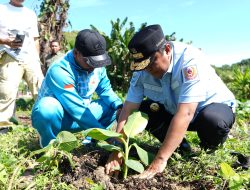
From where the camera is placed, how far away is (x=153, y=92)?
2834 millimetres

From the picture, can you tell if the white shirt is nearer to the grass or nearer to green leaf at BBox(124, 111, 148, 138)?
the grass

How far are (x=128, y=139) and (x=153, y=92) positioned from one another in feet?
1.59

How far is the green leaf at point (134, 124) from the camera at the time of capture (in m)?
2.53

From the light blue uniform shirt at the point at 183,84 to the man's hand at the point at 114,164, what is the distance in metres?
0.47

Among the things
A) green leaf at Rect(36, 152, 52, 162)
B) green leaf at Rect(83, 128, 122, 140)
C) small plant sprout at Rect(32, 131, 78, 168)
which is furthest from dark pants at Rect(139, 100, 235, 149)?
green leaf at Rect(36, 152, 52, 162)

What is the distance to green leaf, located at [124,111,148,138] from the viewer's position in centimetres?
253

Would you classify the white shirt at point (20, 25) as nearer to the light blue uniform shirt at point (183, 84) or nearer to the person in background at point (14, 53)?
the person in background at point (14, 53)

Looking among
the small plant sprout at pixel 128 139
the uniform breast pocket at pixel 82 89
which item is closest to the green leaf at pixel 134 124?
the small plant sprout at pixel 128 139

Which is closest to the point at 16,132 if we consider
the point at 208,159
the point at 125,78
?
the point at 208,159

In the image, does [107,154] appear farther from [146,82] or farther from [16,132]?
[16,132]

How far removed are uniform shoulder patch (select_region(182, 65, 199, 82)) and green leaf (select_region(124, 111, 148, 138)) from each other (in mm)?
417

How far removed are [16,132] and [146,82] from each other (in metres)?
1.84

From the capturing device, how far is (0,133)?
399 centimetres

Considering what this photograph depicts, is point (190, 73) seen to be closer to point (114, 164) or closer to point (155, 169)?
point (155, 169)
